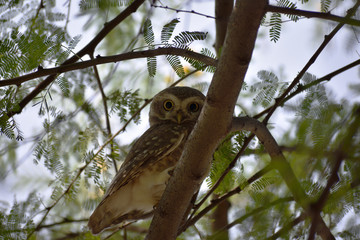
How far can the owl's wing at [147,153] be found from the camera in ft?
9.05

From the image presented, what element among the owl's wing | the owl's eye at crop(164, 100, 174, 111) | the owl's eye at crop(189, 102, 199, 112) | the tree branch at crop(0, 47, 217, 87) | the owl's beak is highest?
the owl's eye at crop(164, 100, 174, 111)

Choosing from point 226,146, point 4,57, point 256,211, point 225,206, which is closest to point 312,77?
point 226,146

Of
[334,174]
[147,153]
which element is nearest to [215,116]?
[334,174]

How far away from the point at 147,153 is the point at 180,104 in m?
0.80

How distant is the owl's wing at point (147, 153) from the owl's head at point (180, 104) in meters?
0.47

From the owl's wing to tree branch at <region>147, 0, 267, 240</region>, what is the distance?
2.11 ft

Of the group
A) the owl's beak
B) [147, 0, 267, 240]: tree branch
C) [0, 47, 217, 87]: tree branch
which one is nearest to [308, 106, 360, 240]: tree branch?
[147, 0, 267, 240]: tree branch

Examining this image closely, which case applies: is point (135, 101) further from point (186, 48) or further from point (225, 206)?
point (225, 206)

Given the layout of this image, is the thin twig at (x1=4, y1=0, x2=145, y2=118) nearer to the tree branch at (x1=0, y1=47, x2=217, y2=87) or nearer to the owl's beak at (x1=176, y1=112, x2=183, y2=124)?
the tree branch at (x1=0, y1=47, x2=217, y2=87)

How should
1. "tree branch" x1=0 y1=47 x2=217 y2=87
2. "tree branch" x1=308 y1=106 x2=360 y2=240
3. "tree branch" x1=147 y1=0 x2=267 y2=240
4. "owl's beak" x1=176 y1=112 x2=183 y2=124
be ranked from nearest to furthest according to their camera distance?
"tree branch" x1=308 y1=106 x2=360 y2=240 → "tree branch" x1=147 y1=0 x2=267 y2=240 → "tree branch" x1=0 y1=47 x2=217 y2=87 → "owl's beak" x1=176 y1=112 x2=183 y2=124

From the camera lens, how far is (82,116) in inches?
137

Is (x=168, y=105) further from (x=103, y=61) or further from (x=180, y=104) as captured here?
Answer: (x=103, y=61)

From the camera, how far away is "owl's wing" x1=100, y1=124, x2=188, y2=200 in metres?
2.76

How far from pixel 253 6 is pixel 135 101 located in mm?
1595
